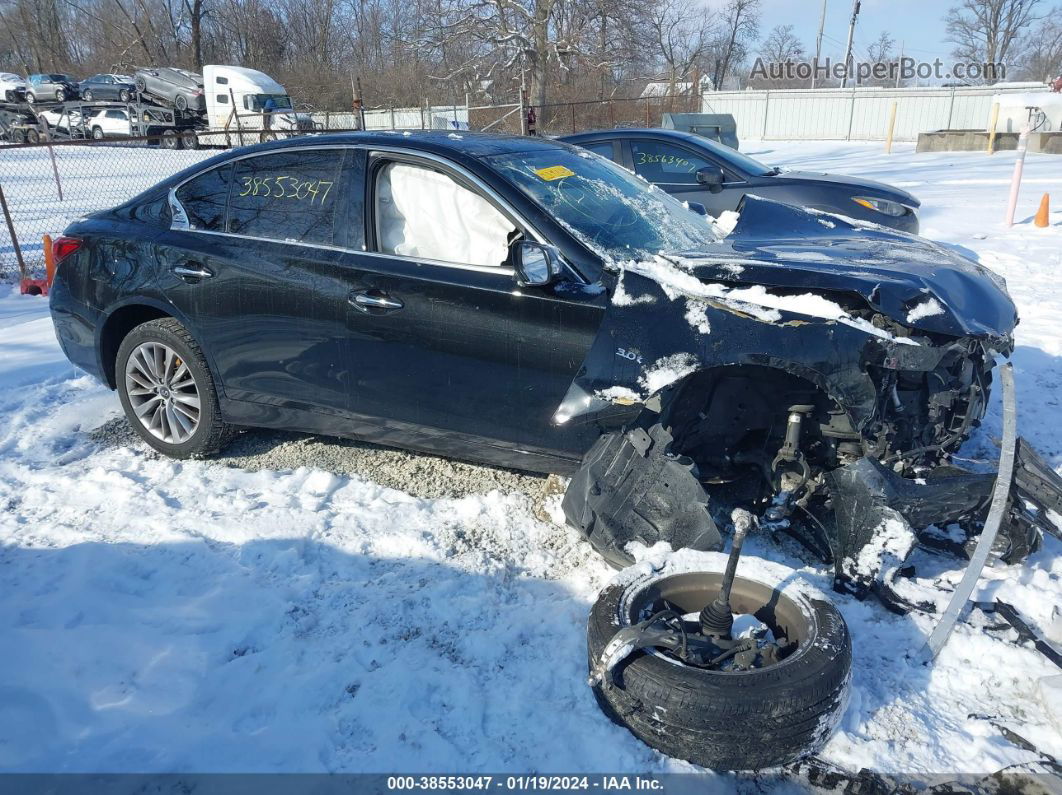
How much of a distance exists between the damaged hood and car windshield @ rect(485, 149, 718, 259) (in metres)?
0.26

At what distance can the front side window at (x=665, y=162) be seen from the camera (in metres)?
7.95

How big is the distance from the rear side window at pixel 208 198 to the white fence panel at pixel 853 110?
3031cm

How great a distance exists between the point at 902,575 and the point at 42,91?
3829 cm

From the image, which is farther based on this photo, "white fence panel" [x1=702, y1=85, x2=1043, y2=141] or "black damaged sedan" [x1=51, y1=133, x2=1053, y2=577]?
"white fence panel" [x1=702, y1=85, x2=1043, y2=141]

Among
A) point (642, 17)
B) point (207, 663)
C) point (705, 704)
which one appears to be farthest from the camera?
point (642, 17)

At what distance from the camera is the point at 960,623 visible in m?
2.91

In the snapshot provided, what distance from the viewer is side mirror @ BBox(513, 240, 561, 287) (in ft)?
10.3

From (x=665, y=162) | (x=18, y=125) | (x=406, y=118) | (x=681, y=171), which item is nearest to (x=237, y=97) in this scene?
(x=406, y=118)

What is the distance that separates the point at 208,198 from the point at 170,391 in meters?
1.06

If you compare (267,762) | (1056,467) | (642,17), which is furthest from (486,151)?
(642,17)

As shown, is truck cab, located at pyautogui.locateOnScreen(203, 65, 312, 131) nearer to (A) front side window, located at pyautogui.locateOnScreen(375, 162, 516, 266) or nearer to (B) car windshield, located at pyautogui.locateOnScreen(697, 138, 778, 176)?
(B) car windshield, located at pyautogui.locateOnScreen(697, 138, 778, 176)

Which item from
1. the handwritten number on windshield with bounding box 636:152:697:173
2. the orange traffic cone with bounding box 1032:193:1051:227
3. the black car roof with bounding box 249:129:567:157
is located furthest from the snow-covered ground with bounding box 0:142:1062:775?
the orange traffic cone with bounding box 1032:193:1051:227

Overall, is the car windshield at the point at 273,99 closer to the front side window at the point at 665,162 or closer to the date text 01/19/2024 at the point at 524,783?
the front side window at the point at 665,162

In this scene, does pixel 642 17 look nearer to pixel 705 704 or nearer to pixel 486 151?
pixel 486 151
